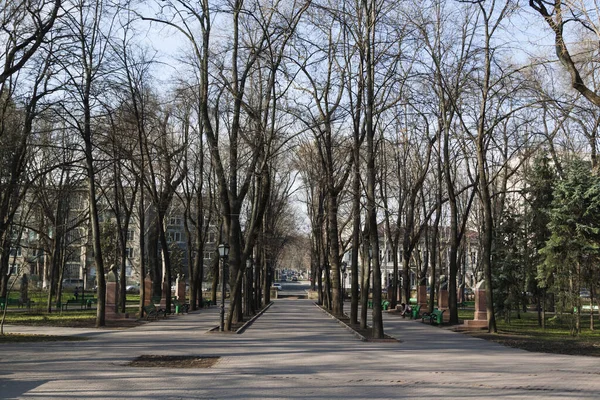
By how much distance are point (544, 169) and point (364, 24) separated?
14.4 metres

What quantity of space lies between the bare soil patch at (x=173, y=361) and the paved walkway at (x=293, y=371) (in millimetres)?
279

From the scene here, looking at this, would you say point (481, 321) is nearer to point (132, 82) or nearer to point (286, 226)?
point (132, 82)

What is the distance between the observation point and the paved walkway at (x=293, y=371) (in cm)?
1076

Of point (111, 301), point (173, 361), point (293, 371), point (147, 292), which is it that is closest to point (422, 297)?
point (147, 292)

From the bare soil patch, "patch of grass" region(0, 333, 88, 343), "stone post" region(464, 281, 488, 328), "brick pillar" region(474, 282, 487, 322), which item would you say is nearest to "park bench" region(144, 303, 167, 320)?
"patch of grass" region(0, 333, 88, 343)

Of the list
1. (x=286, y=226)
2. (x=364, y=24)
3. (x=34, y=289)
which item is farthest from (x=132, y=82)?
(x=34, y=289)

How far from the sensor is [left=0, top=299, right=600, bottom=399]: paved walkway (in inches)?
424

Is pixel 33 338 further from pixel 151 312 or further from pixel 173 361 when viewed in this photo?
pixel 151 312

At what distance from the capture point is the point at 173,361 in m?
14.8

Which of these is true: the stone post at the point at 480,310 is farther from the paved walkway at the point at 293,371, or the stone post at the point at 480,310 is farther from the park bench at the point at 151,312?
the park bench at the point at 151,312

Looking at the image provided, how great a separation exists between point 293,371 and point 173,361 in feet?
10.1

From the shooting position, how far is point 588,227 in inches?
1016

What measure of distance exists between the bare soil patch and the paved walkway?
28cm

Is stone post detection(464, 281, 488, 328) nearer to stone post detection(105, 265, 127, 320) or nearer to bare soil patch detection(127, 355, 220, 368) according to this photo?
stone post detection(105, 265, 127, 320)
